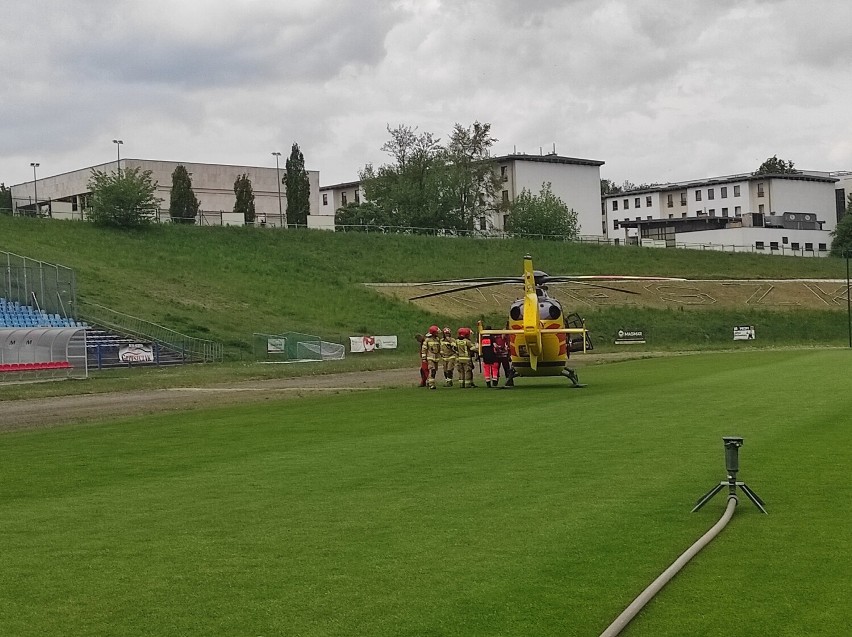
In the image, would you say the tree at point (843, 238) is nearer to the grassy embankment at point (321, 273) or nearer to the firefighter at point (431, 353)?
the grassy embankment at point (321, 273)

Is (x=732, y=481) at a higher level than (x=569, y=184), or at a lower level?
lower

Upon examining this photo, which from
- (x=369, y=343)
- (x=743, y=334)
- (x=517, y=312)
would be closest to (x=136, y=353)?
(x=369, y=343)

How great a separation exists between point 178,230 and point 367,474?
69150 millimetres

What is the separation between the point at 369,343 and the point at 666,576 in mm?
50211

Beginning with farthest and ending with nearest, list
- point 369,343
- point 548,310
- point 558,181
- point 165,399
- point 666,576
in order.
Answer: point 558,181 < point 369,343 < point 548,310 < point 165,399 < point 666,576

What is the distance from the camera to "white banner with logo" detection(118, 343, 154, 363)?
151ft

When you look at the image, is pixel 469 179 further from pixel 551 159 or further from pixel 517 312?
pixel 517 312

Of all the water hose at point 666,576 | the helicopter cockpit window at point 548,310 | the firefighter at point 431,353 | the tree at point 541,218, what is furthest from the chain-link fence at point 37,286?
the tree at point 541,218

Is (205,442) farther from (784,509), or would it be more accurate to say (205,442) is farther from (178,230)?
(178,230)

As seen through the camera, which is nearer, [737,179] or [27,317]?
[27,317]

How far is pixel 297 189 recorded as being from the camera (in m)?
94.3

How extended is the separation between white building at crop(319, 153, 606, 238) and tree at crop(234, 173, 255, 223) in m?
29.4

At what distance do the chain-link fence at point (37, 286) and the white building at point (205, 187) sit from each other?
46.4 metres

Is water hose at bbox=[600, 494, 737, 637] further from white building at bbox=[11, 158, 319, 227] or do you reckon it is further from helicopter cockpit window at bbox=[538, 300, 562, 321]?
white building at bbox=[11, 158, 319, 227]
